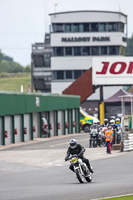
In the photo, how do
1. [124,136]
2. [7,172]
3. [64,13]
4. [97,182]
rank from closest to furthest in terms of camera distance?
[97,182] < [7,172] < [124,136] < [64,13]

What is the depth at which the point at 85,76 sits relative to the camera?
2675 inches

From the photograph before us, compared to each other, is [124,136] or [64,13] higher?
[64,13]

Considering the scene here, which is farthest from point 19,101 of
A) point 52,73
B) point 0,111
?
point 52,73

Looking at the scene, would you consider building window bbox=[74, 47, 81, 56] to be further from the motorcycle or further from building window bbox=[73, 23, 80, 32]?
the motorcycle

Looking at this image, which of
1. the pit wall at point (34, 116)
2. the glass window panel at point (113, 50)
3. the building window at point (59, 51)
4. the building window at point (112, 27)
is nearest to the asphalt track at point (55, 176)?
the pit wall at point (34, 116)

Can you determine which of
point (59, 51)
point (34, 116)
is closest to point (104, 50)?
point (59, 51)

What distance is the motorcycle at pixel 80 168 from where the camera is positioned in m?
19.5

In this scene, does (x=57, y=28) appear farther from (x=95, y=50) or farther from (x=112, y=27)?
(x=112, y=27)

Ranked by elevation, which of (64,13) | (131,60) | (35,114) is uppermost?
(64,13)

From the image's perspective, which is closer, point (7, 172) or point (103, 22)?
point (7, 172)

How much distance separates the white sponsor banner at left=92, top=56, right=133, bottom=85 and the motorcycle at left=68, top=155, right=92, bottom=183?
4591 cm

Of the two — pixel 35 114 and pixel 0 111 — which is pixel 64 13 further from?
pixel 0 111

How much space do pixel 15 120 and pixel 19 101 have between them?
1.73 m

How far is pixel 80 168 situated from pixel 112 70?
4745 centimetres
